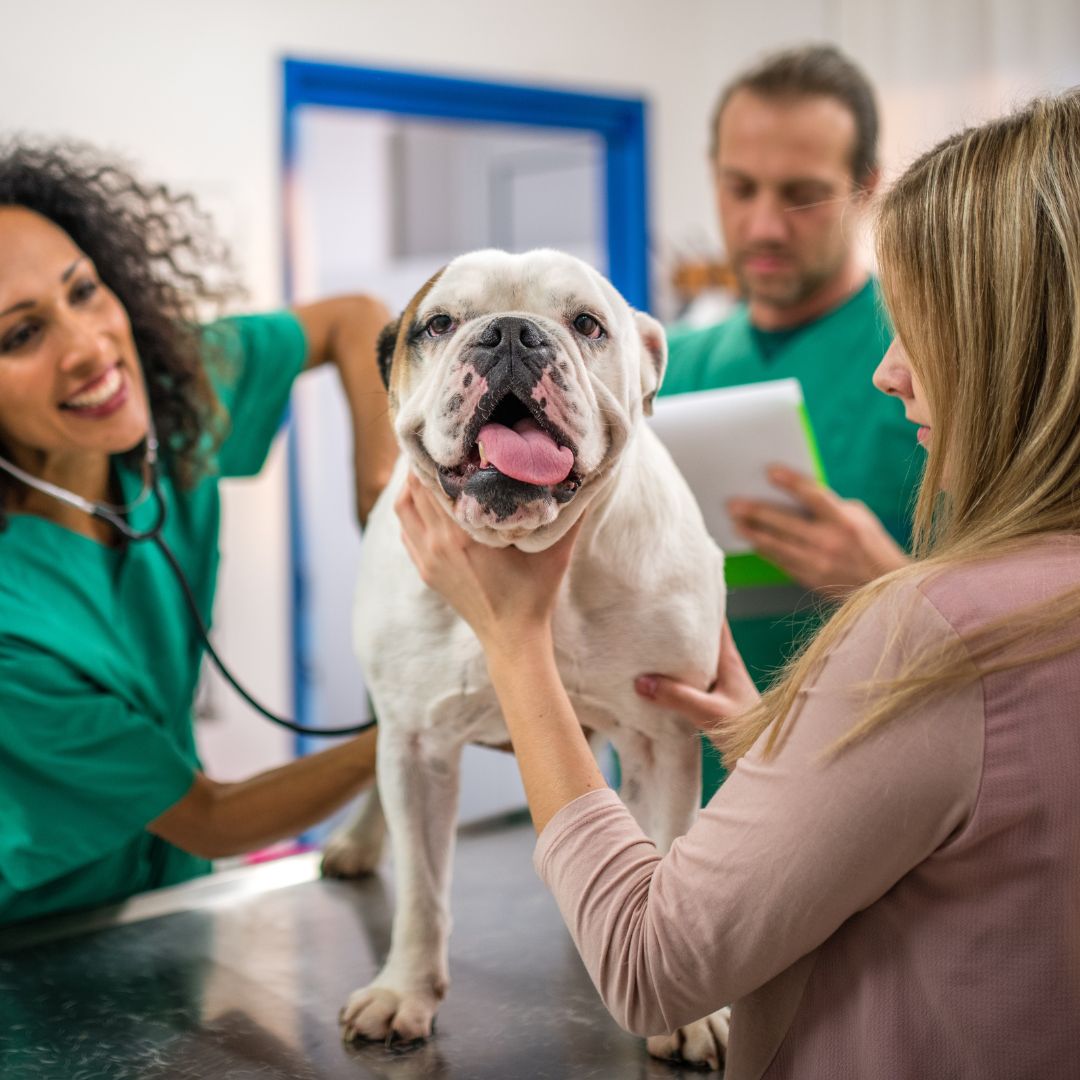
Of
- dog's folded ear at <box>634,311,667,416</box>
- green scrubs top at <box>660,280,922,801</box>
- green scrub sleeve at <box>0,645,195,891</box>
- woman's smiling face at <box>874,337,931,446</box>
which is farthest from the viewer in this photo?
green scrubs top at <box>660,280,922,801</box>

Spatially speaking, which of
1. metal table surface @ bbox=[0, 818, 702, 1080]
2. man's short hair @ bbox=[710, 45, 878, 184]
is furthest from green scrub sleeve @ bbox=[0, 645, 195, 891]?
man's short hair @ bbox=[710, 45, 878, 184]

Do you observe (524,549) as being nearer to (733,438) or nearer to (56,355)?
(733,438)

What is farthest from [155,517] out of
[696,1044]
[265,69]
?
[265,69]

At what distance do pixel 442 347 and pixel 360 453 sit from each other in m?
0.49

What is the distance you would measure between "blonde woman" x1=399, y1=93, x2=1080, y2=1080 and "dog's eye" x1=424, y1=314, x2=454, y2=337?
35 cm

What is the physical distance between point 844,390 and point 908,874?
121 cm

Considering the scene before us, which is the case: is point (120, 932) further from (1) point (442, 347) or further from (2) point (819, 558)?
(2) point (819, 558)

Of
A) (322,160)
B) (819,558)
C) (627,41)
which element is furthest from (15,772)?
(322,160)

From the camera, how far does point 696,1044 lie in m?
0.99

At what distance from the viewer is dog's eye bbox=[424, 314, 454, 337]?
100 centimetres

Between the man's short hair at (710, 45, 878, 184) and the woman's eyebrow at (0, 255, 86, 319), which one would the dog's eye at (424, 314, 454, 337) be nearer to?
the woman's eyebrow at (0, 255, 86, 319)

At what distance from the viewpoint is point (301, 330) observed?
5.49ft

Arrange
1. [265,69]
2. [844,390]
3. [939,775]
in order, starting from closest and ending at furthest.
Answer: [939,775], [844,390], [265,69]

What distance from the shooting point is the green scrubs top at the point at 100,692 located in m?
1.23
